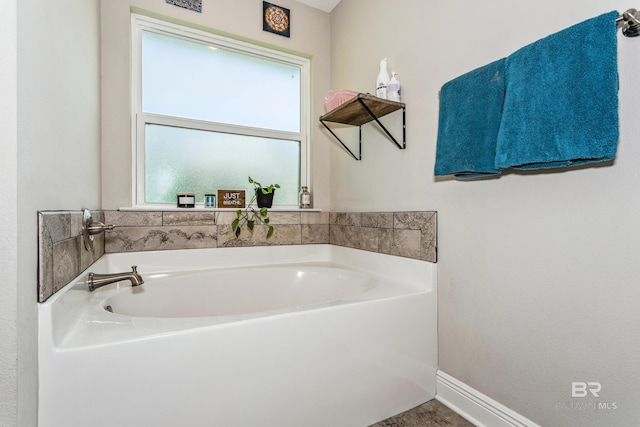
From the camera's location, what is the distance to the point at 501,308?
1262mm

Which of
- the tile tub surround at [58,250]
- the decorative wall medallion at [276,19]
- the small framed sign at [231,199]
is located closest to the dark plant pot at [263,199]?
the small framed sign at [231,199]

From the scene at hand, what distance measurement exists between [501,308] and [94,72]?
2293 millimetres

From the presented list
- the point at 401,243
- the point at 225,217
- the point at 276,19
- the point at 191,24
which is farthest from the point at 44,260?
the point at 276,19

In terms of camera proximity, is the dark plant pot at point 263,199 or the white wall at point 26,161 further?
the dark plant pot at point 263,199

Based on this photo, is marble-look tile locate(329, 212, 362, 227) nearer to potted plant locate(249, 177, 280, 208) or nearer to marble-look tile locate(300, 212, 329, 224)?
marble-look tile locate(300, 212, 329, 224)

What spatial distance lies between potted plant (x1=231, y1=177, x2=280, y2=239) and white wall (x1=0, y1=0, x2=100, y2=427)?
1088 mm

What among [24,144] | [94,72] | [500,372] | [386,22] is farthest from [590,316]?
[94,72]

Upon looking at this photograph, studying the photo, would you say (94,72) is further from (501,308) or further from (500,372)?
(500,372)

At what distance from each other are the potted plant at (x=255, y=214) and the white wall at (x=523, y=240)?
33.1 inches

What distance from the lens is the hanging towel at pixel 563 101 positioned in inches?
33.8

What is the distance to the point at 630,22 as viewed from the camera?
870 mm

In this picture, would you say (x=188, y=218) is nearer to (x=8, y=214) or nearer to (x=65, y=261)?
(x=65, y=261)

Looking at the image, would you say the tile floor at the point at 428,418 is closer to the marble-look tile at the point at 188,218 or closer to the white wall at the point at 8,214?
the white wall at the point at 8,214

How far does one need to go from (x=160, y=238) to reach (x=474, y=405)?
193 cm
